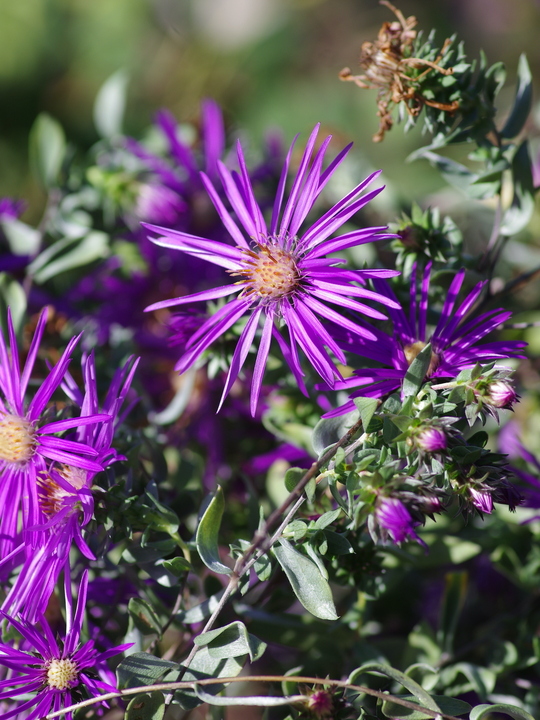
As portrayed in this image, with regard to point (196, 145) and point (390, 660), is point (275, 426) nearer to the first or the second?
point (390, 660)

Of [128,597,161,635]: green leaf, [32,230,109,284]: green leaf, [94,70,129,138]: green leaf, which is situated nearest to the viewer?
[128,597,161,635]: green leaf

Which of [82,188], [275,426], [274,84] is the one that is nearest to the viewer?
[275,426]

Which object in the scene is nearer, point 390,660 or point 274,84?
point 390,660

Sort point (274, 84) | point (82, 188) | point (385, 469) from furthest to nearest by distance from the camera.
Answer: point (274, 84), point (82, 188), point (385, 469)

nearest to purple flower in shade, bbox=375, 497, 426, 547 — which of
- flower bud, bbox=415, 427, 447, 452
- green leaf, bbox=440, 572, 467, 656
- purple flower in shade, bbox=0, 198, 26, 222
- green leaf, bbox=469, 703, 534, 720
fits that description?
flower bud, bbox=415, 427, 447, 452

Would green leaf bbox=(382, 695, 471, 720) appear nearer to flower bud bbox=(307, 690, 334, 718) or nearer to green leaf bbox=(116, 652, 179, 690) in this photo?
flower bud bbox=(307, 690, 334, 718)

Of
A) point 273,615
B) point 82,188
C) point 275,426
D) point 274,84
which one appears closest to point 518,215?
point 275,426

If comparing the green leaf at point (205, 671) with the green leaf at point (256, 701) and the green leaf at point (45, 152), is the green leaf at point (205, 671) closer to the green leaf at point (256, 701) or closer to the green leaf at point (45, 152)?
the green leaf at point (256, 701)
